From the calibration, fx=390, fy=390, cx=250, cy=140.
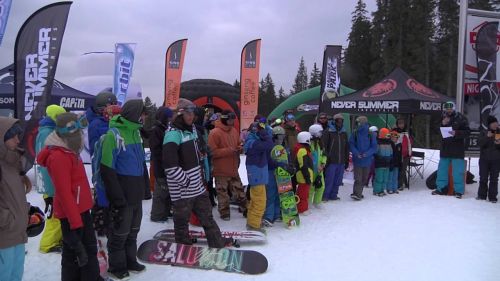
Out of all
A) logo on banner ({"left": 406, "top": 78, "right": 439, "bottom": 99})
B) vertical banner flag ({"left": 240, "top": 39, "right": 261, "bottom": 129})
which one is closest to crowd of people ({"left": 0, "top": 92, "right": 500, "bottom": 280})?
logo on banner ({"left": 406, "top": 78, "right": 439, "bottom": 99})

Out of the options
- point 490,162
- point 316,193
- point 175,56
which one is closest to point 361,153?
point 316,193

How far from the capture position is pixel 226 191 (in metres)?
6.12

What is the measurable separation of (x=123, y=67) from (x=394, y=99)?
7452mm

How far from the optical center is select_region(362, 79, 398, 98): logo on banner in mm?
9914

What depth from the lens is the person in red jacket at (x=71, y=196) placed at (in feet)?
9.93

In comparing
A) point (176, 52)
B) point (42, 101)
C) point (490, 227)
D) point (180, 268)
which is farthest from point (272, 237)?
point (176, 52)

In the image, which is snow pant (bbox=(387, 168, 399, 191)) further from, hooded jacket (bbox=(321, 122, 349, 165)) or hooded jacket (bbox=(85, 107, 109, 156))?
hooded jacket (bbox=(85, 107, 109, 156))

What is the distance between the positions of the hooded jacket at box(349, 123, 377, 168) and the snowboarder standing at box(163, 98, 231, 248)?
4.45 meters

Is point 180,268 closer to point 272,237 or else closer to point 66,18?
point 272,237

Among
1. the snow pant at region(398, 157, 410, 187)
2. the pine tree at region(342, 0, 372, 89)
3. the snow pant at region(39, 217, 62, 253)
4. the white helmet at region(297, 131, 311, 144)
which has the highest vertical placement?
the pine tree at region(342, 0, 372, 89)

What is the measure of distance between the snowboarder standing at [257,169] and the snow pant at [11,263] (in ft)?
10.6

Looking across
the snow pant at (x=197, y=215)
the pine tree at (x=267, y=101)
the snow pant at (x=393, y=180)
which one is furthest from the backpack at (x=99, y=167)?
the pine tree at (x=267, y=101)

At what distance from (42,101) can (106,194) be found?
Result: 3.96 metres

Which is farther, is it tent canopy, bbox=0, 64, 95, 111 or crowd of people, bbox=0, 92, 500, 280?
tent canopy, bbox=0, 64, 95, 111
